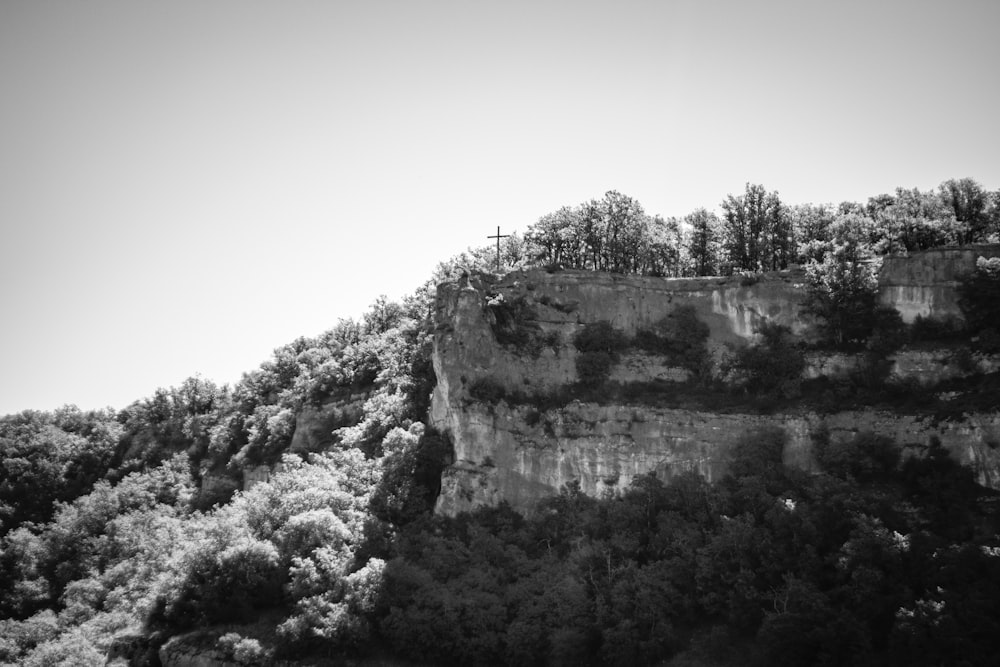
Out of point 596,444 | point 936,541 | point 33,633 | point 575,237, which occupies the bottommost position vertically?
point 33,633

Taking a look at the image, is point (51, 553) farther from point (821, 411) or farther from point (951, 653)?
point (951, 653)

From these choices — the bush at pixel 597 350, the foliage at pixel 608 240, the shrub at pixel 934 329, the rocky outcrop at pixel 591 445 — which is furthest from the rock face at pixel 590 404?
the foliage at pixel 608 240

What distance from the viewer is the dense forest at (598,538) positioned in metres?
41.9

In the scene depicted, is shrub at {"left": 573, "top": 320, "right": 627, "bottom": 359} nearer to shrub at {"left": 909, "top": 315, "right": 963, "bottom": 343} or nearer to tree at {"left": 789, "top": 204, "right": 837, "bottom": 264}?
tree at {"left": 789, "top": 204, "right": 837, "bottom": 264}

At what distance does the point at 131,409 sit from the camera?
85.9m

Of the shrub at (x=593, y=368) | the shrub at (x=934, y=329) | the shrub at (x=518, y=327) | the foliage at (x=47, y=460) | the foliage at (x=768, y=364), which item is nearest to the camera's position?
the shrub at (x=934, y=329)

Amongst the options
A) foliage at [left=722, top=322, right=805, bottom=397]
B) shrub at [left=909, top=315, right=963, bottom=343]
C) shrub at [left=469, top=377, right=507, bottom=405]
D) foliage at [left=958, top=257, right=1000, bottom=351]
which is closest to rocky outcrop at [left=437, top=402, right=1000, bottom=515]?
shrub at [left=469, top=377, right=507, bottom=405]

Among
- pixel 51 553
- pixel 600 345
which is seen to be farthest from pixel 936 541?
pixel 51 553

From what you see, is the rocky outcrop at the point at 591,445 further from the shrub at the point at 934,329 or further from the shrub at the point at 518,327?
the shrub at the point at 934,329

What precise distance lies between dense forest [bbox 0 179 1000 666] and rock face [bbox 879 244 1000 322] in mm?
862

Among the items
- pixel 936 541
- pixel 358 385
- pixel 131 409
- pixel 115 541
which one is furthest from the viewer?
pixel 131 409

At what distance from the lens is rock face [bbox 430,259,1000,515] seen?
5119cm

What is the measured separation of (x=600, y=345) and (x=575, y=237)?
12.0 m

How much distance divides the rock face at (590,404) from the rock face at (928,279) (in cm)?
363
